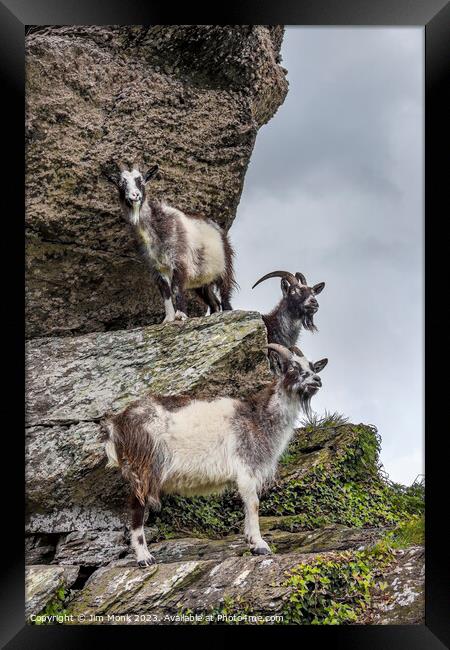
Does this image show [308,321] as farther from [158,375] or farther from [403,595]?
[403,595]

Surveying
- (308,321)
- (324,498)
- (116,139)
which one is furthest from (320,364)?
(116,139)

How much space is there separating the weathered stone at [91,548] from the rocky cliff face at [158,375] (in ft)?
0.04

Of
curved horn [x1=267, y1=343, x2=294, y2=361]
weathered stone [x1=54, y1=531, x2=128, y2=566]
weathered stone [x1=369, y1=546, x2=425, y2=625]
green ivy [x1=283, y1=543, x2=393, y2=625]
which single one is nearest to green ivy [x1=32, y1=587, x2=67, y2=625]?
weathered stone [x1=54, y1=531, x2=128, y2=566]

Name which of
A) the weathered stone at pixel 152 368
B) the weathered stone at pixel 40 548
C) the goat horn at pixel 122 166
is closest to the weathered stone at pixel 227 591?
the weathered stone at pixel 40 548

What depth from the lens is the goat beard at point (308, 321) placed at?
32.3ft

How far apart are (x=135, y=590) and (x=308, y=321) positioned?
12.3ft

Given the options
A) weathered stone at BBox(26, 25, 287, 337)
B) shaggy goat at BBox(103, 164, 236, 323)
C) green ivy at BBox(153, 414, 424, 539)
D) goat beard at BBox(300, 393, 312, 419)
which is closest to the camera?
goat beard at BBox(300, 393, 312, 419)

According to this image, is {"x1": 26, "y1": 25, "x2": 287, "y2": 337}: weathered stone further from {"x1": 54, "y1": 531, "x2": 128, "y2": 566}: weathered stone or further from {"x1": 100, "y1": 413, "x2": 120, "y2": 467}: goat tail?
{"x1": 54, "y1": 531, "x2": 128, "y2": 566}: weathered stone

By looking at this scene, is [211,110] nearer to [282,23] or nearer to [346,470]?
[282,23]

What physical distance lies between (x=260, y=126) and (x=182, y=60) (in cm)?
115

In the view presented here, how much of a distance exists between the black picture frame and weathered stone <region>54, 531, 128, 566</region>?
0.58 metres

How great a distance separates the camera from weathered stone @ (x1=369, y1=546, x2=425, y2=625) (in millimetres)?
6969
